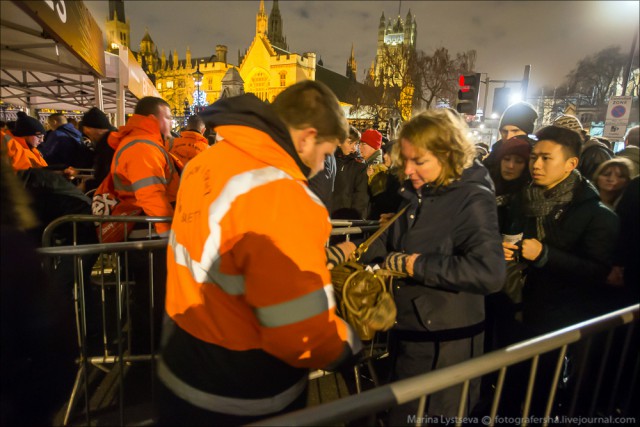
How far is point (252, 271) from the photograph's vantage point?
1.13 metres

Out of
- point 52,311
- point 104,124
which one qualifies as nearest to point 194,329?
point 52,311

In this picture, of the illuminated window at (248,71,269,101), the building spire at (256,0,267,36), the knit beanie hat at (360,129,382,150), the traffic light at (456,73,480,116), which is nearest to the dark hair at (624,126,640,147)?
the knit beanie hat at (360,129,382,150)

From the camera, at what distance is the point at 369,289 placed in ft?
5.92

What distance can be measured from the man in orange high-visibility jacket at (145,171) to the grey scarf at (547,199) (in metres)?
2.94

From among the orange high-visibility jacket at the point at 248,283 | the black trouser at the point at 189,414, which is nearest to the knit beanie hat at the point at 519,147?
the orange high-visibility jacket at the point at 248,283

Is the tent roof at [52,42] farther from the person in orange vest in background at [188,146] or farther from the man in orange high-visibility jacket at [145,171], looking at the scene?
the person in orange vest in background at [188,146]

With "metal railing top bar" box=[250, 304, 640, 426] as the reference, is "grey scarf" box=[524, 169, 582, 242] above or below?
above

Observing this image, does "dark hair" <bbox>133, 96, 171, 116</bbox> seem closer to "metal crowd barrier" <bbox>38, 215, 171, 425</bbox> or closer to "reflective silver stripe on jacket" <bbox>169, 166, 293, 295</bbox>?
Result: "metal crowd barrier" <bbox>38, 215, 171, 425</bbox>

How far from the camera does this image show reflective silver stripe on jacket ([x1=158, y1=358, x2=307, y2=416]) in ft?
4.34

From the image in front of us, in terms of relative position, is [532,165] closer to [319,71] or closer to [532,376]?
[532,376]

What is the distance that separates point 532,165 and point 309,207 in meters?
2.09

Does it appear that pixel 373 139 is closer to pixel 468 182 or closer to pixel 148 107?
pixel 148 107

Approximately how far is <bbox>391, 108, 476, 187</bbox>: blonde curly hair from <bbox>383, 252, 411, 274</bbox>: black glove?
0.42 metres

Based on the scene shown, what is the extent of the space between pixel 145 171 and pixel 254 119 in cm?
250
